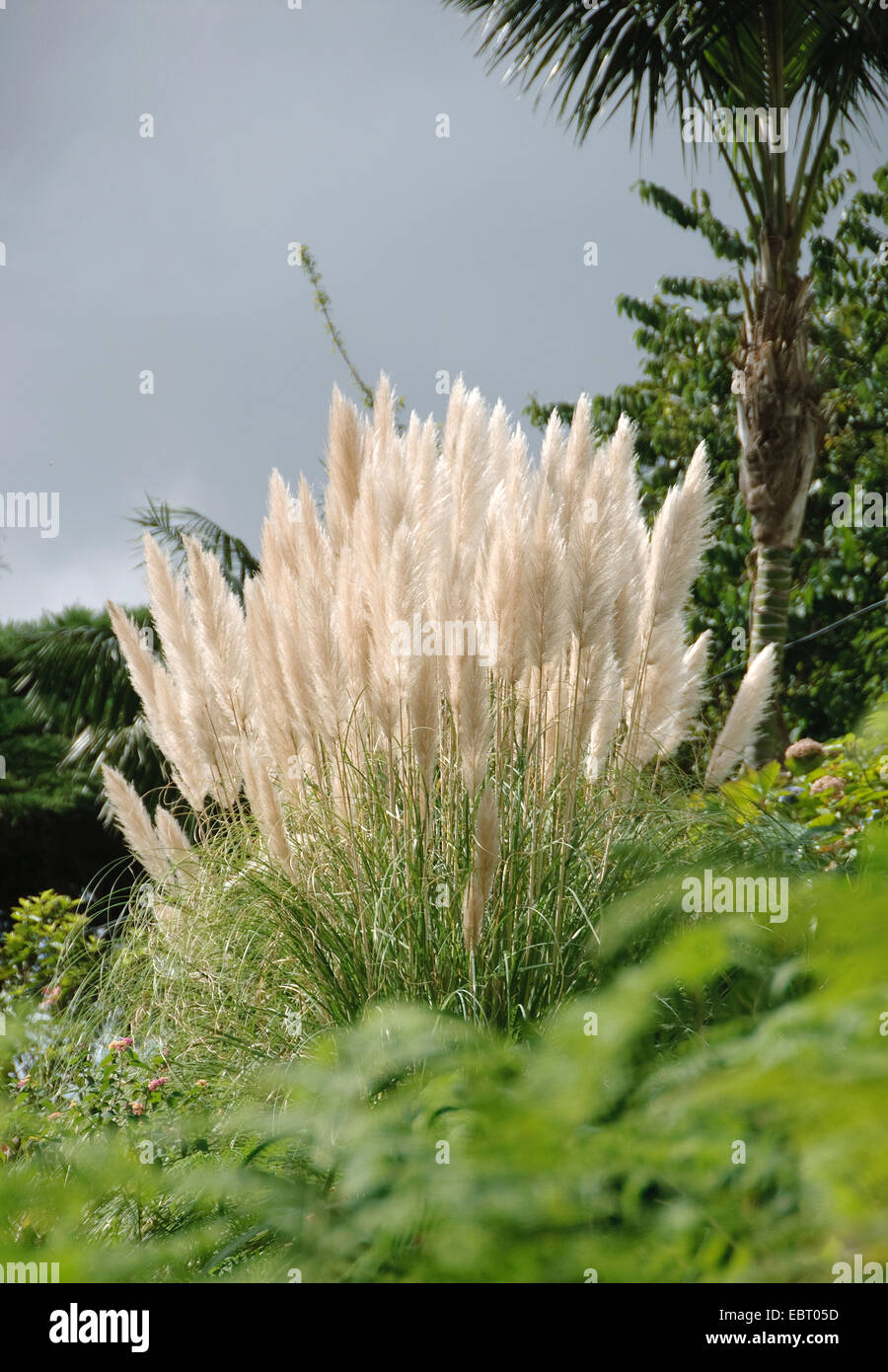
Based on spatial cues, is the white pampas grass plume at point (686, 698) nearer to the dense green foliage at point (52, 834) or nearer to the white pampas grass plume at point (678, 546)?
the white pampas grass plume at point (678, 546)

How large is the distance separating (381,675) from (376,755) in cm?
60

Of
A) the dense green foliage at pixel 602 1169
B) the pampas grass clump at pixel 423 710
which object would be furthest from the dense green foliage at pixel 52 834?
the dense green foliage at pixel 602 1169

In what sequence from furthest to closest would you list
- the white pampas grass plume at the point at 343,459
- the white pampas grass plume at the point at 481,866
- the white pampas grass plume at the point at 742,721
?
the white pampas grass plume at the point at 742,721 < the white pampas grass plume at the point at 343,459 < the white pampas grass plume at the point at 481,866

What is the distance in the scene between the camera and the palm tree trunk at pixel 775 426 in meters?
5.77

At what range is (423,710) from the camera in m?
2.46

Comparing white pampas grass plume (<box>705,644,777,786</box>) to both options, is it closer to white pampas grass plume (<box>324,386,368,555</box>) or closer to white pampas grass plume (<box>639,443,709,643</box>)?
white pampas grass plume (<box>639,443,709,643</box>)

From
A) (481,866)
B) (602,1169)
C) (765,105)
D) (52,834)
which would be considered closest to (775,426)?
(765,105)

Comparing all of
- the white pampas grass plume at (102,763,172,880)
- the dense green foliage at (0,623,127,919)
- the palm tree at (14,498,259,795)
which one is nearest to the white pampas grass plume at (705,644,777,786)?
the white pampas grass plume at (102,763,172,880)

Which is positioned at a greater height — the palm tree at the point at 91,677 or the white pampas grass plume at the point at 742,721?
the palm tree at the point at 91,677

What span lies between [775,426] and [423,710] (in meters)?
4.05

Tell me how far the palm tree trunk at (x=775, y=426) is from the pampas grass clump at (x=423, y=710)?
105 inches

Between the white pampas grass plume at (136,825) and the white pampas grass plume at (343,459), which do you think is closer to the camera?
the white pampas grass plume at (343,459)

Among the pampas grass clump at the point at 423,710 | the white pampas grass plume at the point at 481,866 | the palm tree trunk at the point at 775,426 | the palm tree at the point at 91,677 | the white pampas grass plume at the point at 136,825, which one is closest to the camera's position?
the white pampas grass plume at the point at 481,866

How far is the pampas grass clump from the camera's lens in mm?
2471
